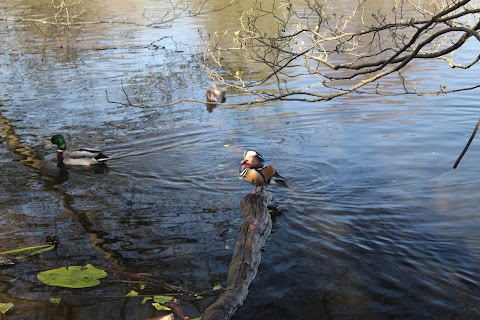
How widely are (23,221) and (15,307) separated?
8.45ft

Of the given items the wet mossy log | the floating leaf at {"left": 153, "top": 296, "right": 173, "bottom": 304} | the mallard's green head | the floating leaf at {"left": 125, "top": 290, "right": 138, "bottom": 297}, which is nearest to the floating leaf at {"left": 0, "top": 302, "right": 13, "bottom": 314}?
the floating leaf at {"left": 125, "top": 290, "right": 138, "bottom": 297}

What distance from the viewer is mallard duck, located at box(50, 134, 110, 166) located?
10.5 m

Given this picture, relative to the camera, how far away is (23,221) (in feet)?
27.2

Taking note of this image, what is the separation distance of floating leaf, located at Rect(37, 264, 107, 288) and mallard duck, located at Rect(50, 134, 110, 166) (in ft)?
13.1

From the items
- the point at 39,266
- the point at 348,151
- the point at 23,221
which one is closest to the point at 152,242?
the point at 39,266

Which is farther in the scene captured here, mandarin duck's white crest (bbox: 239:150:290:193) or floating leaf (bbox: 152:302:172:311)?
mandarin duck's white crest (bbox: 239:150:290:193)

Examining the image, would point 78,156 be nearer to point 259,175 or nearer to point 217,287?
point 259,175

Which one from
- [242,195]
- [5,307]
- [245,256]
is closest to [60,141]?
[242,195]

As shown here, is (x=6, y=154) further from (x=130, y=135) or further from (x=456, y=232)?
(x=456, y=232)

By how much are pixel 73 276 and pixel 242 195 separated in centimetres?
340

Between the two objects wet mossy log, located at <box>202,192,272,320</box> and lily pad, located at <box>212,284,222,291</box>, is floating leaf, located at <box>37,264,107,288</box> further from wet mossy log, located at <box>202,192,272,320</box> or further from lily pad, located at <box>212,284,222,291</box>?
wet mossy log, located at <box>202,192,272,320</box>

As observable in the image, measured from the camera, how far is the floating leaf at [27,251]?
7.11m

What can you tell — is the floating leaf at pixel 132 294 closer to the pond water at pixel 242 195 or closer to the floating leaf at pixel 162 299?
the pond water at pixel 242 195

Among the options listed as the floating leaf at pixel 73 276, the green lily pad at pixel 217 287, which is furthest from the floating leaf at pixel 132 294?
the green lily pad at pixel 217 287
